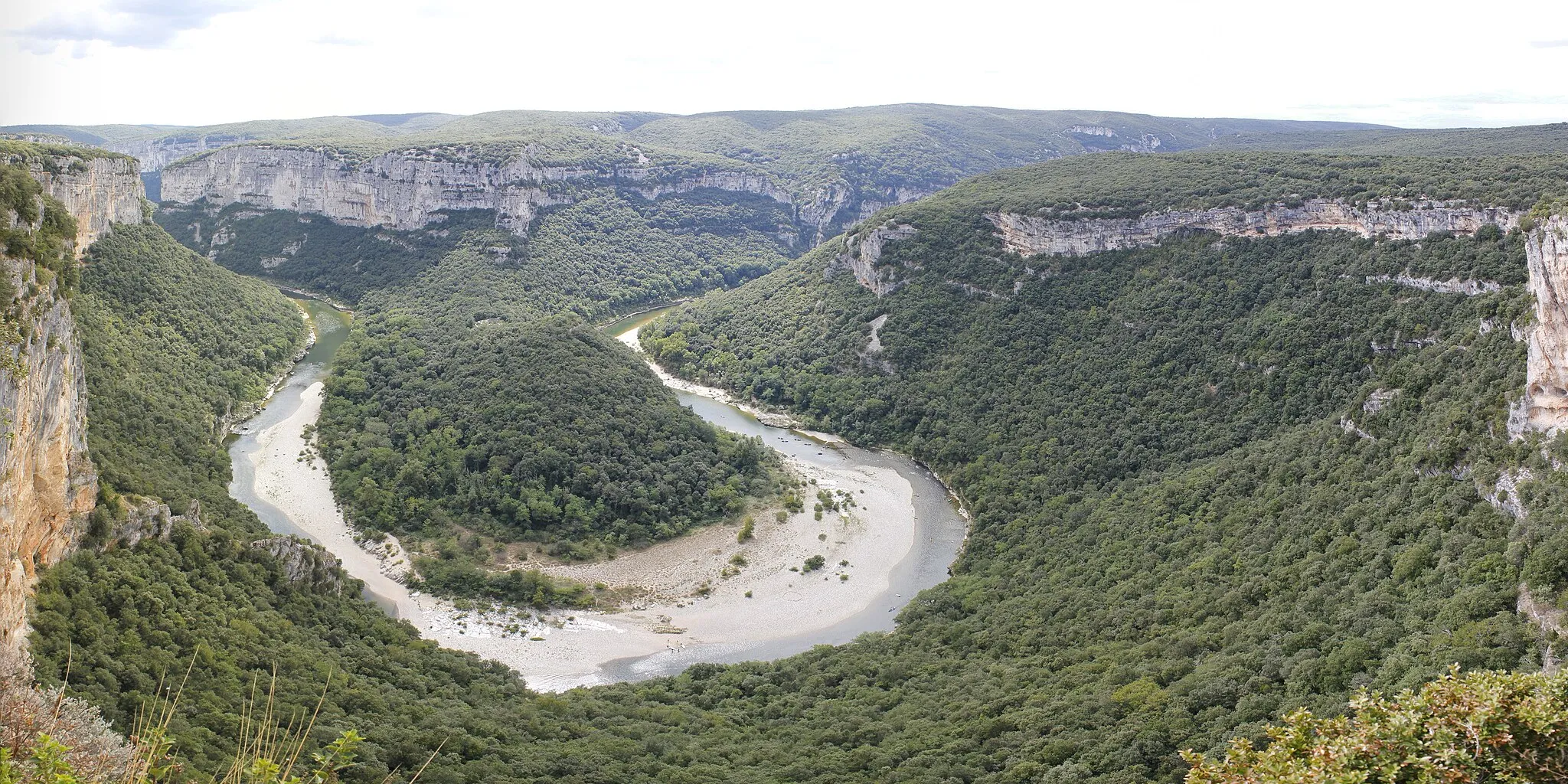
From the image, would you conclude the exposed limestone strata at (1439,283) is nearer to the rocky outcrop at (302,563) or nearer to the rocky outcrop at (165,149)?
the rocky outcrop at (302,563)

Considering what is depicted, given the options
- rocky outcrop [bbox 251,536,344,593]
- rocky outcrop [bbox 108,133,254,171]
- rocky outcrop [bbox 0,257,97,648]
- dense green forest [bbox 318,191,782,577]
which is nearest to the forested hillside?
Result: dense green forest [bbox 318,191,782,577]

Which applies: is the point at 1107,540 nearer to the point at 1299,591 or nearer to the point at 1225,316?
the point at 1299,591

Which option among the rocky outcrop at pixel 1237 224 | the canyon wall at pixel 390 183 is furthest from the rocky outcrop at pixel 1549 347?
the canyon wall at pixel 390 183

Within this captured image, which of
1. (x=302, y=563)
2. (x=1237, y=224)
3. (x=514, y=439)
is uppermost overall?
(x=1237, y=224)

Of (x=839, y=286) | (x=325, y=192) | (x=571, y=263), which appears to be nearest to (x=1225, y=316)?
(x=839, y=286)

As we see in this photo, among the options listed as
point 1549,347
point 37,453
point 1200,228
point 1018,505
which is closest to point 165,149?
point 1200,228

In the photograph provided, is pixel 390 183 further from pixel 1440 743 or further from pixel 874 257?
pixel 1440 743

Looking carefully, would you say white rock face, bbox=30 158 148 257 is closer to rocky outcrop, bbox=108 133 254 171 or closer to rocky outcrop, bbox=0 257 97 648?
rocky outcrop, bbox=0 257 97 648
